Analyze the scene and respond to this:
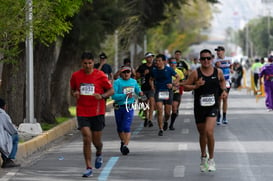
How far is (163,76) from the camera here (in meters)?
22.3

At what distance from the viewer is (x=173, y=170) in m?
15.2

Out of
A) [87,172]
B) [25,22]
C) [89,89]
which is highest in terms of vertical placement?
[25,22]

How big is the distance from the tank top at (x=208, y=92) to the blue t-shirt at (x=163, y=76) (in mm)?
7346

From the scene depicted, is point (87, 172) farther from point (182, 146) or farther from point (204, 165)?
point (182, 146)

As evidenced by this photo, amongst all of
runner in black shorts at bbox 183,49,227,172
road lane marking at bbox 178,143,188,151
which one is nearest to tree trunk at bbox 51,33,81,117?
road lane marking at bbox 178,143,188,151

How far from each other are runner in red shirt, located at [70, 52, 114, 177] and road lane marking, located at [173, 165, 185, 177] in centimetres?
132

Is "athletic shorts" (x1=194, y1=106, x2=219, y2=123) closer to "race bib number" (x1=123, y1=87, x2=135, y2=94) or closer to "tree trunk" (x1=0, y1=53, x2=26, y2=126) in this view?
"race bib number" (x1=123, y1=87, x2=135, y2=94)

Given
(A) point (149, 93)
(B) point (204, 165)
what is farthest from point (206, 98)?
(A) point (149, 93)

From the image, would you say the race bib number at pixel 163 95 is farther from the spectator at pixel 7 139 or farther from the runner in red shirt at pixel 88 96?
the runner in red shirt at pixel 88 96

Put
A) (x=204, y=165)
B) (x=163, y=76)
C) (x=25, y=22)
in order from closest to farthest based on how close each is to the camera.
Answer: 1. (x=204, y=165)
2. (x=25, y=22)
3. (x=163, y=76)

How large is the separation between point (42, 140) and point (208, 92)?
6.79 meters

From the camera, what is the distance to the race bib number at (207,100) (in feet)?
48.6

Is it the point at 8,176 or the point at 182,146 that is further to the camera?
the point at 182,146

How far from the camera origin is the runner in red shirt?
14391 millimetres
